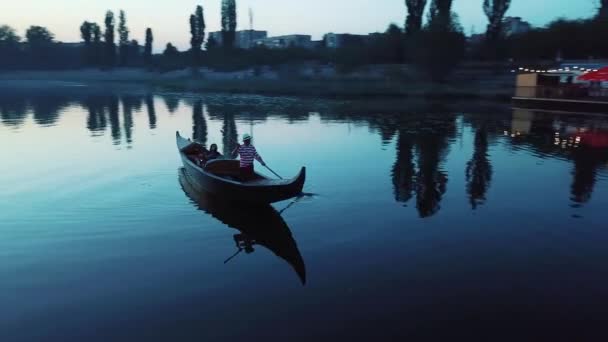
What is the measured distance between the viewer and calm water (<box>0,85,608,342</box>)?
7992 millimetres

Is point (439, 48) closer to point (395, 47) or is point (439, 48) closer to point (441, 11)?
point (441, 11)

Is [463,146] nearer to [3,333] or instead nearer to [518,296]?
[518,296]

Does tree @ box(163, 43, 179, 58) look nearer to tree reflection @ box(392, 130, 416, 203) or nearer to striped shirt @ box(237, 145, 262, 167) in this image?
tree reflection @ box(392, 130, 416, 203)

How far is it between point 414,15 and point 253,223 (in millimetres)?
63967

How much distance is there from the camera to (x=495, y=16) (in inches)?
2623

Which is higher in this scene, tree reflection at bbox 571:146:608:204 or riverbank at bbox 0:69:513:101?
riverbank at bbox 0:69:513:101

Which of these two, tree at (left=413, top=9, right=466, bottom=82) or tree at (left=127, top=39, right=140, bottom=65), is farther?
tree at (left=127, top=39, right=140, bottom=65)

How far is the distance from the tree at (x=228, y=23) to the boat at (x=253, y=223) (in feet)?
273

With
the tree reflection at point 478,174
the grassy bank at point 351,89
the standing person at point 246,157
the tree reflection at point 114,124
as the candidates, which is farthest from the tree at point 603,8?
the standing person at point 246,157

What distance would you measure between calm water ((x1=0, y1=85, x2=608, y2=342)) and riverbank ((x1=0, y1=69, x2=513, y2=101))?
125 ft

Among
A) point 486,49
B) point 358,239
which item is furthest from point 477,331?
point 486,49

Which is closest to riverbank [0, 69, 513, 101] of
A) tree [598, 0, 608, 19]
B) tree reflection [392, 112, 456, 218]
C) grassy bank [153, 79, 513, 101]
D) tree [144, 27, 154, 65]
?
grassy bank [153, 79, 513, 101]

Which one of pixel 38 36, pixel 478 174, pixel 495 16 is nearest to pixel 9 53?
pixel 38 36

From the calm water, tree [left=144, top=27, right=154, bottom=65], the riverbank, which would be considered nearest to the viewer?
the calm water
